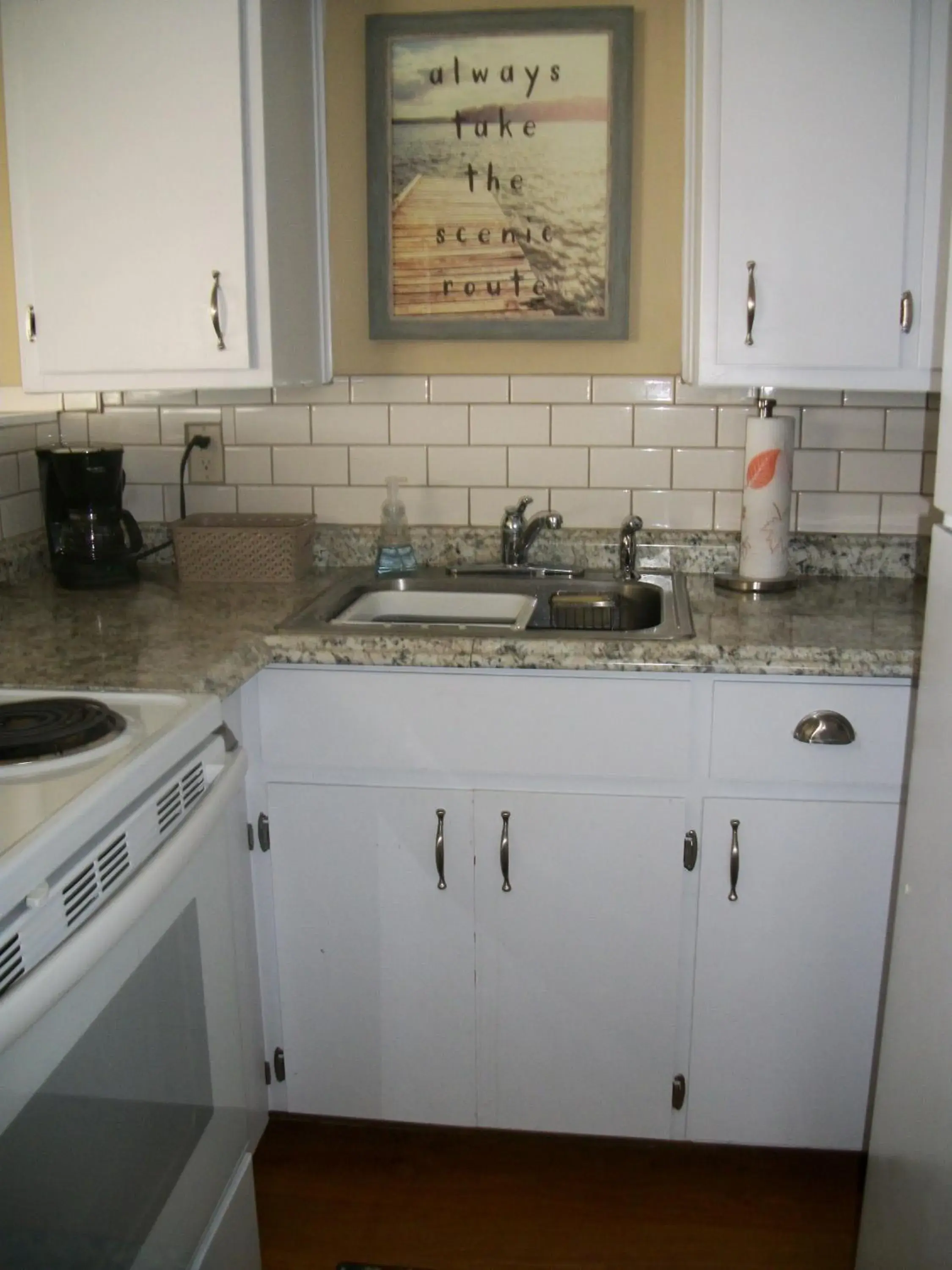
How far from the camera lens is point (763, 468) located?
2.00 metres

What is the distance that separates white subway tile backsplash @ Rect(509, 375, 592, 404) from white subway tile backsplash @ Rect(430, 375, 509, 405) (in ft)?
0.06

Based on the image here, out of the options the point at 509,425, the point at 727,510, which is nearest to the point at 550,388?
the point at 509,425

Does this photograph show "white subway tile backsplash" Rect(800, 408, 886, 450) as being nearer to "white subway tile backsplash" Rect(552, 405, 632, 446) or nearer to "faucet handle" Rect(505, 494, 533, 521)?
"white subway tile backsplash" Rect(552, 405, 632, 446)

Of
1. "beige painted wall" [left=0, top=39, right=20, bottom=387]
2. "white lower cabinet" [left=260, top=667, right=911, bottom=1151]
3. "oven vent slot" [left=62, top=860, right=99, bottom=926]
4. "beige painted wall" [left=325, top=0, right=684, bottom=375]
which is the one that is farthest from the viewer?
"beige painted wall" [left=325, top=0, right=684, bottom=375]

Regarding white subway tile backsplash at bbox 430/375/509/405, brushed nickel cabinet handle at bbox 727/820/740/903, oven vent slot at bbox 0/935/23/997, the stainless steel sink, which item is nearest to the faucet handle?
the stainless steel sink

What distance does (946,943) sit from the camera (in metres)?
1.20

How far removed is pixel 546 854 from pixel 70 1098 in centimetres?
88

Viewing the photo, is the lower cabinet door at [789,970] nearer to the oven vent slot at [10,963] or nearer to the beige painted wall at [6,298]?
the oven vent slot at [10,963]

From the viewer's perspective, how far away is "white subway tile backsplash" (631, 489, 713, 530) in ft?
7.27

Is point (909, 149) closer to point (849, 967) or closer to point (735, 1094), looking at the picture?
point (849, 967)

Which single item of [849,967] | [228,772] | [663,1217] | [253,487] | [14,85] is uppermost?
[14,85]

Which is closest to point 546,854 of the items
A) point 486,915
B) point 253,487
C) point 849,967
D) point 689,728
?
point 486,915

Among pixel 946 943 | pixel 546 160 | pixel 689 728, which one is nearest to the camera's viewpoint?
pixel 946 943

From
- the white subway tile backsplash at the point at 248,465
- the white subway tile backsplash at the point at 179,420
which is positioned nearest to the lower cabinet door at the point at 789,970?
the white subway tile backsplash at the point at 248,465
